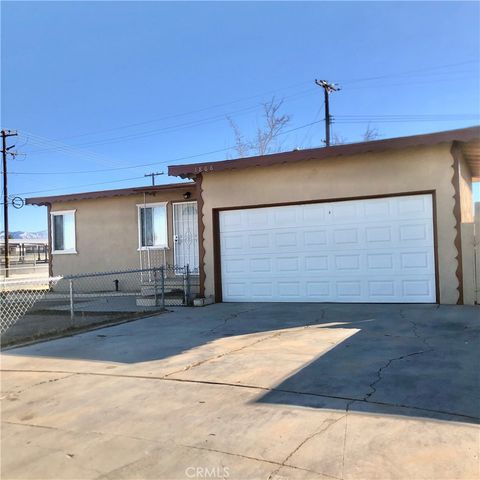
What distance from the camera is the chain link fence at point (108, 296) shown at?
40.4 feet

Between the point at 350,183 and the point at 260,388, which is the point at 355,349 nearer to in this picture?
the point at 260,388

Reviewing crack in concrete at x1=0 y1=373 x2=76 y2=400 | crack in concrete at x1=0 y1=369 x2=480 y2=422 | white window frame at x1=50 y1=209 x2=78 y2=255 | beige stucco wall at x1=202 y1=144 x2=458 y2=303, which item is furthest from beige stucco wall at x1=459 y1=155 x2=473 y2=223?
white window frame at x1=50 y1=209 x2=78 y2=255

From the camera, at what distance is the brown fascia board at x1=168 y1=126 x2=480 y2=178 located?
10.4m

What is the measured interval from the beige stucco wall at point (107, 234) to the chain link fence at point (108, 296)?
582mm

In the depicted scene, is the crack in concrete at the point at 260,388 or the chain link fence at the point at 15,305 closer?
the crack in concrete at the point at 260,388

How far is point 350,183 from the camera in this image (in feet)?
38.9

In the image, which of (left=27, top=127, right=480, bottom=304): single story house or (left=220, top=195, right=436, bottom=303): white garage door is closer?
(left=27, top=127, right=480, bottom=304): single story house

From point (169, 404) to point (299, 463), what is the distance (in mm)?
1829

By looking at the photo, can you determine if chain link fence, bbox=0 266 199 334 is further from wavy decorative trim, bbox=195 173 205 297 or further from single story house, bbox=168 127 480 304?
single story house, bbox=168 127 480 304

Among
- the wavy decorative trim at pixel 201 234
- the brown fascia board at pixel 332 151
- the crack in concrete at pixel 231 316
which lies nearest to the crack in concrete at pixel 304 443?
the crack in concrete at pixel 231 316

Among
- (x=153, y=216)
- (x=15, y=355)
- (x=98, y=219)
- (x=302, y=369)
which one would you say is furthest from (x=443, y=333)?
(x=98, y=219)

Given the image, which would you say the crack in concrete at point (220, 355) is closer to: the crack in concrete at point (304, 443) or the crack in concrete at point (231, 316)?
the crack in concrete at point (231, 316)

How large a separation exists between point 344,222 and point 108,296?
28.9 ft

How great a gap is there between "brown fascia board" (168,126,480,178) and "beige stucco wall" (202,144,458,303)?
1.13 ft
